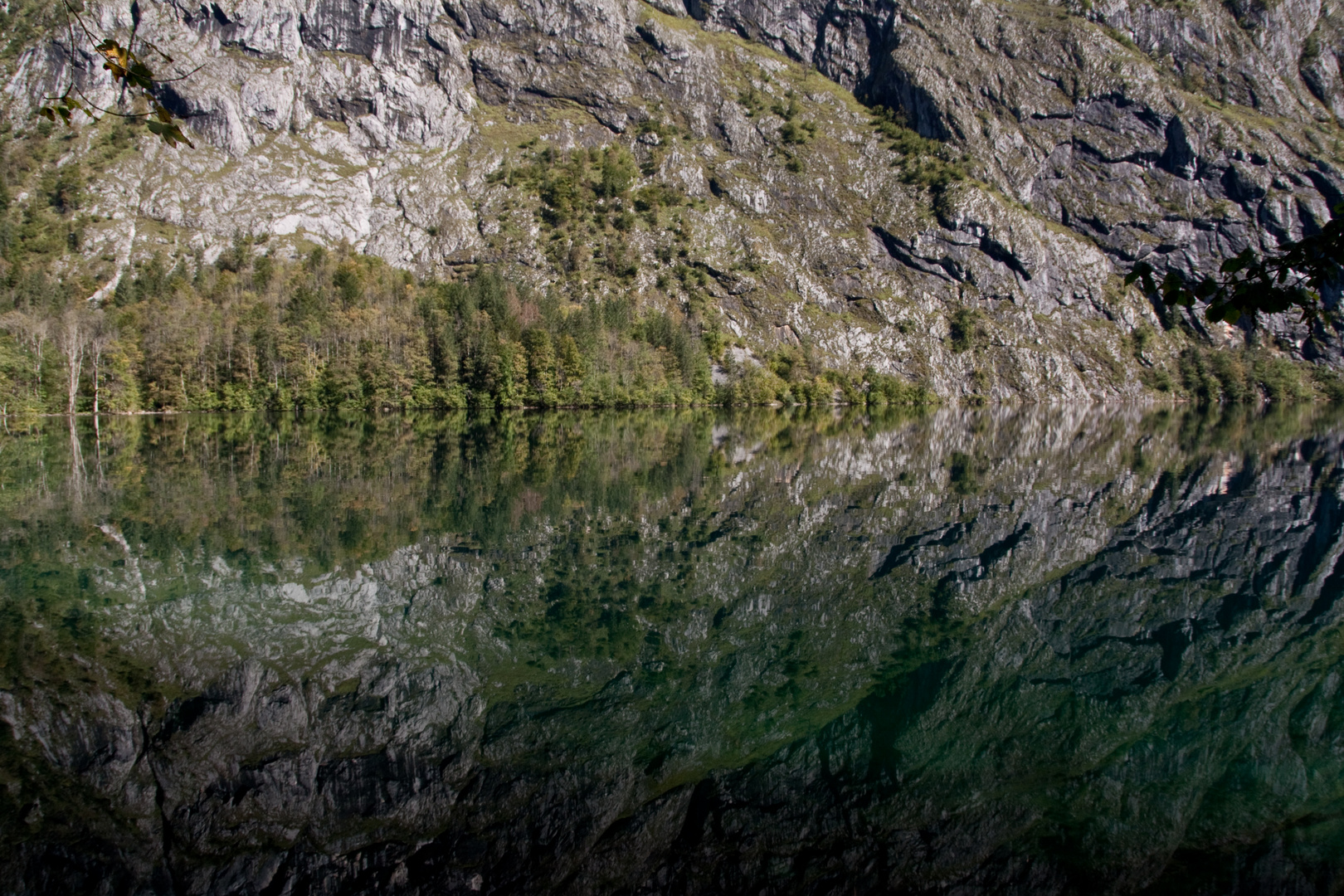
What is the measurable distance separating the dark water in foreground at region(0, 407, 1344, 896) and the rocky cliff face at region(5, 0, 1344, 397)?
116 metres

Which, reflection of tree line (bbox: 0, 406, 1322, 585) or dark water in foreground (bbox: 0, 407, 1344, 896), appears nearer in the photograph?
dark water in foreground (bbox: 0, 407, 1344, 896)

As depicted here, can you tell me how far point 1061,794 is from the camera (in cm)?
805

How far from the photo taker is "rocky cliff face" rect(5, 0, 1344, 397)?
457 ft

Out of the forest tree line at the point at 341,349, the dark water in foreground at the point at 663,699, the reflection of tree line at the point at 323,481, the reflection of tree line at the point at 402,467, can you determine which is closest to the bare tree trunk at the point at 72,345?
the forest tree line at the point at 341,349

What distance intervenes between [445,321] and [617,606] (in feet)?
276

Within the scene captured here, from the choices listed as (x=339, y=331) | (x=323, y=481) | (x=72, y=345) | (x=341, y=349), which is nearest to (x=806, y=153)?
(x=339, y=331)

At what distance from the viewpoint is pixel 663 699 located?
10.1 meters

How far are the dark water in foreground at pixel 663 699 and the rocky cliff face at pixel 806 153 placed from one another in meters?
116

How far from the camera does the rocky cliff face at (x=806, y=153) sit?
139 m

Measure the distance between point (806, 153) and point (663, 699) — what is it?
174787mm

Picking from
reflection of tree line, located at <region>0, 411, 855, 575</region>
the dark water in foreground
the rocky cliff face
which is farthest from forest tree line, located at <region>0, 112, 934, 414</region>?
the dark water in foreground

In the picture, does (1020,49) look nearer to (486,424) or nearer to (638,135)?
(638,135)

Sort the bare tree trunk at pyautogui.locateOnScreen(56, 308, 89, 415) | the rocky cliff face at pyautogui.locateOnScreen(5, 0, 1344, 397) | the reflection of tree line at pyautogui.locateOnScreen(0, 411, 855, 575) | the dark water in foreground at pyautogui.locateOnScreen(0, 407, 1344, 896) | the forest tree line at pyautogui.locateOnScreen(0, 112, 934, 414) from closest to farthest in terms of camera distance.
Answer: the dark water in foreground at pyautogui.locateOnScreen(0, 407, 1344, 896)
the reflection of tree line at pyautogui.locateOnScreen(0, 411, 855, 575)
the bare tree trunk at pyautogui.locateOnScreen(56, 308, 89, 415)
the forest tree line at pyautogui.locateOnScreen(0, 112, 934, 414)
the rocky cliff face at pyautogui.locateOnScreen(5, 0, 1344, 397)

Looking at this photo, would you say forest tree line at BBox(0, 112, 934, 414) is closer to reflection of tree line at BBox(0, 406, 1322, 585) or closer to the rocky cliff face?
the rocky cliff face
